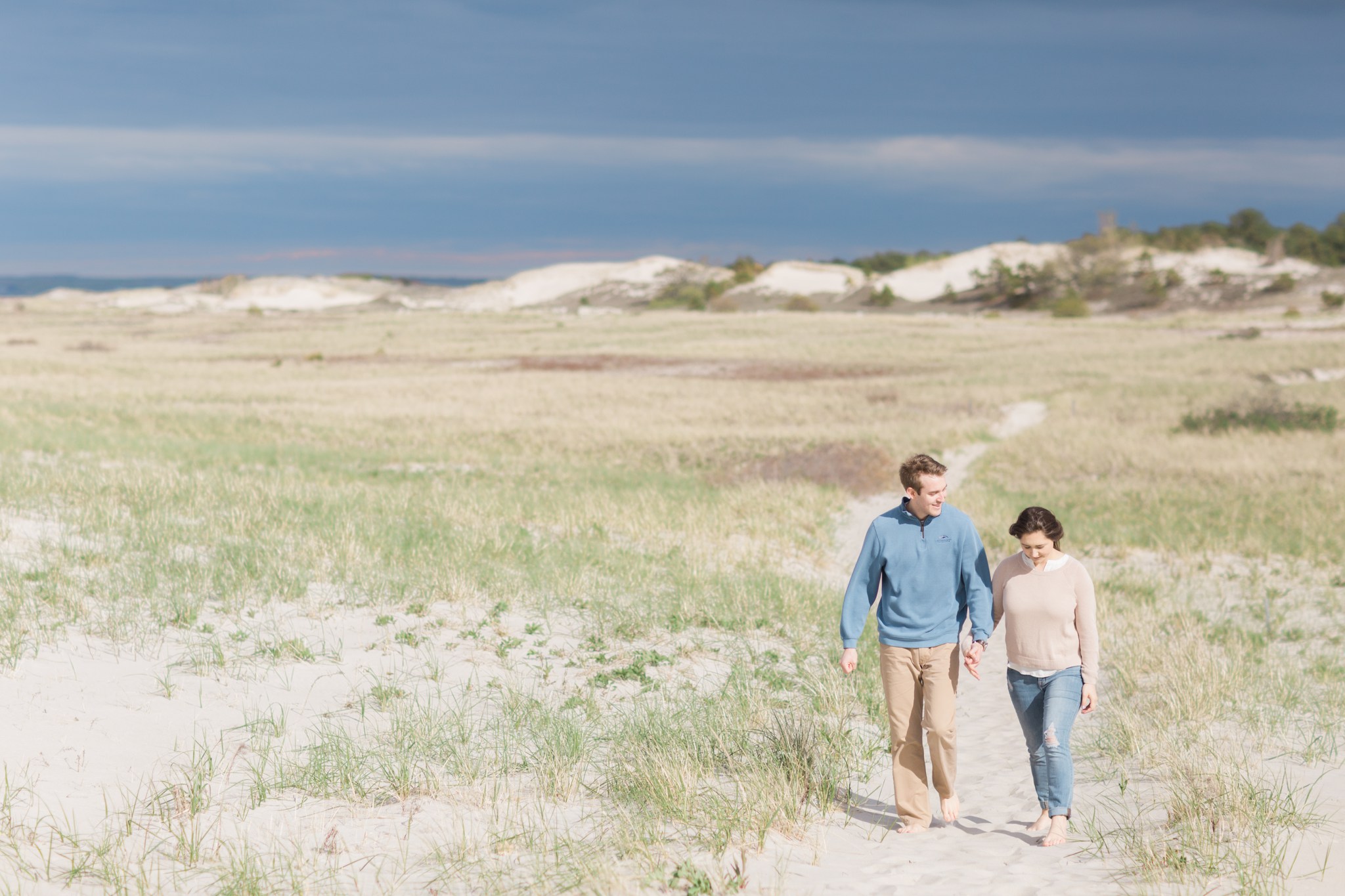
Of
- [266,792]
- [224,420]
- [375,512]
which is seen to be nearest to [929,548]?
[266,792]

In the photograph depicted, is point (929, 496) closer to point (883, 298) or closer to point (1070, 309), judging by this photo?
point (1070, 309)

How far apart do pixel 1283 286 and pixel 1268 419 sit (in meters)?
87.0

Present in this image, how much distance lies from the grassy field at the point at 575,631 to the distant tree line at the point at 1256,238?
12582cm

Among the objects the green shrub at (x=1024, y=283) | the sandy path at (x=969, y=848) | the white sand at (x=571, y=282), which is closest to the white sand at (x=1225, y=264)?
the green shrub at (x=1024, y=283)

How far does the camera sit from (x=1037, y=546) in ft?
17.5

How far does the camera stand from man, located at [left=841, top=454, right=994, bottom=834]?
18.0ft

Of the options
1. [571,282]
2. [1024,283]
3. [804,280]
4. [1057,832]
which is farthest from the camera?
[571,282]

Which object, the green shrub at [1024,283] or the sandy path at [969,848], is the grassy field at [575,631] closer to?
the sandy path at [969,848]

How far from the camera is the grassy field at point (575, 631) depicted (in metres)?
5.04

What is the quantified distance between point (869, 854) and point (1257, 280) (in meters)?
121

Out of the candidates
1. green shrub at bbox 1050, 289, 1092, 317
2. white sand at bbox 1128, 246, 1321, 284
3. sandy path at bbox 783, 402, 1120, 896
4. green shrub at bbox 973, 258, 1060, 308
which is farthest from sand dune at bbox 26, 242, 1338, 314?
sandy path at bbox 783, 402, 1120, 896

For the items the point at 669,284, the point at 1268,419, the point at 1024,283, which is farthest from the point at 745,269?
the point at 1268,419

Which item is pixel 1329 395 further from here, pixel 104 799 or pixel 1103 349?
pixel 104 799

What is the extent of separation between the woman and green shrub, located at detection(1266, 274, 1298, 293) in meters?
113
